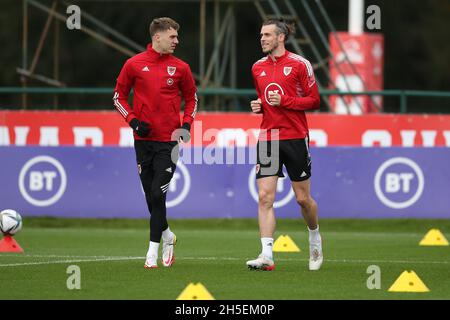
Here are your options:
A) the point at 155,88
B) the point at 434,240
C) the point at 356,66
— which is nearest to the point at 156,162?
the point at 155,88

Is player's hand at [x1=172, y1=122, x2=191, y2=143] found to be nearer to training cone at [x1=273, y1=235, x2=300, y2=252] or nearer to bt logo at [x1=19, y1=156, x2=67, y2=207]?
training cone at [x1=273, y1=235, x2=300, y2=252]

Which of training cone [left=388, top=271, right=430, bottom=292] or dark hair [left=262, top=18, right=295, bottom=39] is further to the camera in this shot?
dark hair [left=262, top=18, right=295, bottom=39]

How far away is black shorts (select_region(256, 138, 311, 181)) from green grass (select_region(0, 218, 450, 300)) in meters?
0.98

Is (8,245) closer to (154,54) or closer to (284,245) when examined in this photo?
(284,245)

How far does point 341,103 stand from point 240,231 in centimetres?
644

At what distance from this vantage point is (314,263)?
13648 millimetres

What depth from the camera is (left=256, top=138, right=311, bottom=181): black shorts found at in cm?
1345

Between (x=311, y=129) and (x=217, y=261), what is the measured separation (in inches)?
319

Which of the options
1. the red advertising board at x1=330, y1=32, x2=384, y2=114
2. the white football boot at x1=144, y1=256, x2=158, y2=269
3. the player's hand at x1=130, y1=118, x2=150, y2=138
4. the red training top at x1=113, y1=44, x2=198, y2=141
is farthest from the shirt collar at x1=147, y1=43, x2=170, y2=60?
the red advertising board at x1=330, y1=32, x2=384, y2=114

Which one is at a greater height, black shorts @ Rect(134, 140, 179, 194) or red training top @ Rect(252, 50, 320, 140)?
red training top @ Rect(252, 50, 320, 140)

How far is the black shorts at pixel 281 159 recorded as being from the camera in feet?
44.1

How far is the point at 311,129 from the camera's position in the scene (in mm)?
22625

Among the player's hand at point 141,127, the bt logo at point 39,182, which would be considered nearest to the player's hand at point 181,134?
the player's hand at point 141,127

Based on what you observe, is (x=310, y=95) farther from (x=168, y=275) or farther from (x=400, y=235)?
(x=400, y=235)
